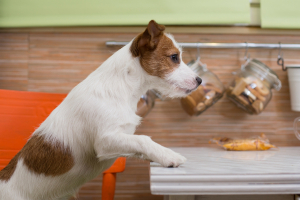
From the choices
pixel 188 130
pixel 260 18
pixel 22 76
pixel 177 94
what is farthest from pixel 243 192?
pixel 22 76

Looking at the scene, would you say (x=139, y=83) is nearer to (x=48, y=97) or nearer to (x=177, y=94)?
(x=177, y=94)

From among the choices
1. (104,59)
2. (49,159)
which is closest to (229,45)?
(104,59)

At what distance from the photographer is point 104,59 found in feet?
5.04

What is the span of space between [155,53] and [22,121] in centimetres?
76

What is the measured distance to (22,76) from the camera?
153 cm

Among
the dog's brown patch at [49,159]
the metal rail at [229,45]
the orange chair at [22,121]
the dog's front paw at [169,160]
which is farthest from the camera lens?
the metal rail at [229,45]

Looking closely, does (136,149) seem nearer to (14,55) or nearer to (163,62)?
(163,62)

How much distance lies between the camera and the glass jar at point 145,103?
137cm

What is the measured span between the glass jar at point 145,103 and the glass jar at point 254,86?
436 mm

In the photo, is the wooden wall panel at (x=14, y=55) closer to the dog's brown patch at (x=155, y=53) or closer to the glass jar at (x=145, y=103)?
the glass jar at (x=145, y=103)

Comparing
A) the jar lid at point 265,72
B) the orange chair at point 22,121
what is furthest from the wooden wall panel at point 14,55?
the jar lid at point 265,72

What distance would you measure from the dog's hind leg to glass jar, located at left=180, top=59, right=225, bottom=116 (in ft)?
2.26

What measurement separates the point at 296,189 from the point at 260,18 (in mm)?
1183

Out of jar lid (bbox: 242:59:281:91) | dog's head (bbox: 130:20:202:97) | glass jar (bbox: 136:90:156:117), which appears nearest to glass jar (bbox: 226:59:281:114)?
jar lid (bbox: 242:59:281:91)
